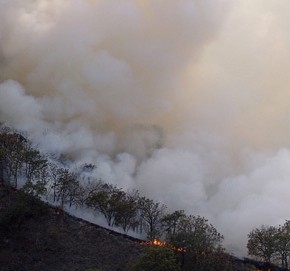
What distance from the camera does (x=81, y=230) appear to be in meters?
84.4

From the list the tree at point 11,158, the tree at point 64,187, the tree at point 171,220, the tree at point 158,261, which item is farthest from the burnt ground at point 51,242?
the tree at point 158,261

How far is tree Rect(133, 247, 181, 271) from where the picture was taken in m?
57.5

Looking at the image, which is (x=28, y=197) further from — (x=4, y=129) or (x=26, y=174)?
(x=4, y=129)

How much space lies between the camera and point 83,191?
10131cm

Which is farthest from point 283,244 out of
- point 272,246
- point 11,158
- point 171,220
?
point 11,158

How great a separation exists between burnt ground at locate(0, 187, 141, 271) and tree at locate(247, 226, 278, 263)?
23.4m

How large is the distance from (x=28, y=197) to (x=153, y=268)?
35.8m

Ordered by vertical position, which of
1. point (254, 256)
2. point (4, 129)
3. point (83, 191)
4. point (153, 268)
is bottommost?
point (153, 268)

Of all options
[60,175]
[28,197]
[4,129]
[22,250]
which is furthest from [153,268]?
[4,129]

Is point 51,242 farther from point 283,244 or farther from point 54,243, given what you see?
point 283,244

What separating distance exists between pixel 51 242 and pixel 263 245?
127 feet

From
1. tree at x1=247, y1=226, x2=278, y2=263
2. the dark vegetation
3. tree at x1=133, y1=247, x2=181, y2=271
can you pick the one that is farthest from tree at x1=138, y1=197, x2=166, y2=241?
tree at x1=133, y1=247, x2=181, y2=271

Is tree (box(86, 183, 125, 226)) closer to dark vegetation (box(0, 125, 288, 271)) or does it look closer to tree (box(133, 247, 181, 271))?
dark vegetation (box(0, 125, 288, 271))

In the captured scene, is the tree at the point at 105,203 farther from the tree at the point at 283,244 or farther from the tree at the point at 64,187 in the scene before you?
the tree at the point at 283,244
